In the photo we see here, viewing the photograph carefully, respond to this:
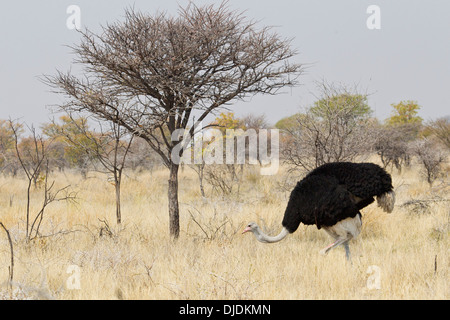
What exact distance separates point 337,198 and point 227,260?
1506 mm

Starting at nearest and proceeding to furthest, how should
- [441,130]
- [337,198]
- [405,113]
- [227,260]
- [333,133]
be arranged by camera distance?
[337,198], [227,260], [333,133], [441,130], [405,113]

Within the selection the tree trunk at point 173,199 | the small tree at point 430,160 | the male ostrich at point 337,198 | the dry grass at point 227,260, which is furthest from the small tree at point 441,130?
the tree trunk at point 173,199

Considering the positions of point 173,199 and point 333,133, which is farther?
point 333,133

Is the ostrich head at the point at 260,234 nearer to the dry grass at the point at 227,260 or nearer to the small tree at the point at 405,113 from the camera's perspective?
the dry grass at the point at 227,260

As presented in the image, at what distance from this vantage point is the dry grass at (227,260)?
434 cm

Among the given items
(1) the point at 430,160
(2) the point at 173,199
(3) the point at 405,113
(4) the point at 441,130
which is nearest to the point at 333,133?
(2) the point at 173,199

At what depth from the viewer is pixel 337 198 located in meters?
5.29

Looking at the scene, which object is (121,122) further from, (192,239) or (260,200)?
(260,200)

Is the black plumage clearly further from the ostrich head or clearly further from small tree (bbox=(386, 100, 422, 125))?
small tree (bbox=(386, 100, 422, 125))

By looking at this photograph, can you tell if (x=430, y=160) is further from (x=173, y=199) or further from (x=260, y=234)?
(x=260, y=234)

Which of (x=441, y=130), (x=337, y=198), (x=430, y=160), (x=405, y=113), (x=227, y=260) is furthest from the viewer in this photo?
(x=405, y=113)

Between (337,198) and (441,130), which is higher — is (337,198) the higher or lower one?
the lower one

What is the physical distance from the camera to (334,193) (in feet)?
17.5

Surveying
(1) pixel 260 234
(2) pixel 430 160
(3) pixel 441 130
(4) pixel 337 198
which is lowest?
(1) pixel 260 234
